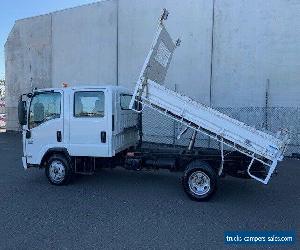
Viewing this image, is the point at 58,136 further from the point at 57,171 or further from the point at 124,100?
the point at 124,100

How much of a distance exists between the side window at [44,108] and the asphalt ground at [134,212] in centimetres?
166

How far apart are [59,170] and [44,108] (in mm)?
1565

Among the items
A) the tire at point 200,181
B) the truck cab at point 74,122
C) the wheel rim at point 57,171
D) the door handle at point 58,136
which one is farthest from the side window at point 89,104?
the tire at point 200,181

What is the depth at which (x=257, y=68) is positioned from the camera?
45.0 ft

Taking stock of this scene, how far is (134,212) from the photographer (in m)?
6.17

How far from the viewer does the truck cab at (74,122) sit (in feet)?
24.5

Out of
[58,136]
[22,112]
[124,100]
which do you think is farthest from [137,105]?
[22,112]

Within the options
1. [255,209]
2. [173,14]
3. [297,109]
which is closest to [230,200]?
[255,209]

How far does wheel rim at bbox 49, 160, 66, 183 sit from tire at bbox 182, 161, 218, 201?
3041 mm

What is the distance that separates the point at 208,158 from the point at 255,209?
1436mm

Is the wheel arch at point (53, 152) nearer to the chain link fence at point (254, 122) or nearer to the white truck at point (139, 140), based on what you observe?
the white truck at point (139, 140)

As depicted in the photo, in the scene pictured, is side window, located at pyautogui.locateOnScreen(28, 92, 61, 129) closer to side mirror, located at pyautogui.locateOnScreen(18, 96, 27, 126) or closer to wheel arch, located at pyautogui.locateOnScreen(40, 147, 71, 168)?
side mirror, located at pyautogui.locateOnScreen(18, 96, 27, 126)

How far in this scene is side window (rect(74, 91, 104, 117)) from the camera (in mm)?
7500

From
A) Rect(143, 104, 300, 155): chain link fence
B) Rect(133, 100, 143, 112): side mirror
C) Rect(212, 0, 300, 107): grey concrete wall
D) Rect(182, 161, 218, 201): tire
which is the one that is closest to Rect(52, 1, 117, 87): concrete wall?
Rect(143, 104, 300, 155): chain link fence
